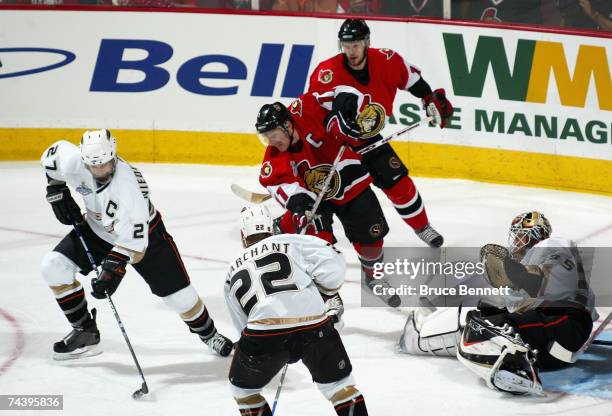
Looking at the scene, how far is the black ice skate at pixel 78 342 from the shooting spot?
4.58 meters

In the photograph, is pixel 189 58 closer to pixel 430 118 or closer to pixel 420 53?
pixel 420 53

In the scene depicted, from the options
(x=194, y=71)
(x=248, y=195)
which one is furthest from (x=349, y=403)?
(x=194, y=71)

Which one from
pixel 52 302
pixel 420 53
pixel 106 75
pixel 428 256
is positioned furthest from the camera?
pixel 106 75

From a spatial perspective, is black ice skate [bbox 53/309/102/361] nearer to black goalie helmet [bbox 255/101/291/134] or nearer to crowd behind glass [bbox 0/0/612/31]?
black goalie helmet [bbox 255/101/291/134]

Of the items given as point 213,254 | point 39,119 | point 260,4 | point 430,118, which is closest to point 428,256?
point 430,118

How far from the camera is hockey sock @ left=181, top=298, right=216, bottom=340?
4.52 m

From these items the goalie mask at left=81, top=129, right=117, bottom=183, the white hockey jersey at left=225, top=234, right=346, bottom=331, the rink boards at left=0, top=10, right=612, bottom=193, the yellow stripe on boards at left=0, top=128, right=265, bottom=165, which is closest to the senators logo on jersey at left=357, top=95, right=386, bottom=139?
the goalie mask at left=81, top=129, right=117, bottom=183

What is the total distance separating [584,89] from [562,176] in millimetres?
636

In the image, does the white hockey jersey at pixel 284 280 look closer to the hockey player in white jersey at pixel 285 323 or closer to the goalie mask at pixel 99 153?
the hockey player in white jersey at pixel 285 323

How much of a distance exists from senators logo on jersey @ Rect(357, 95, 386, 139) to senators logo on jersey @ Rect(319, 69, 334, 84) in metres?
0.20

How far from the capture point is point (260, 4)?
7902 mm

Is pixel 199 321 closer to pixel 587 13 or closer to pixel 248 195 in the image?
pixel 248 195

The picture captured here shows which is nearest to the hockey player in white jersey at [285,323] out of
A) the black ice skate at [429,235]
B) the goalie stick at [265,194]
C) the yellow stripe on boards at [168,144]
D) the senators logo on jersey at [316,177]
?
the senators logo on jersey at [316,177]

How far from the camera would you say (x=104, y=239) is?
4484 millimetres
